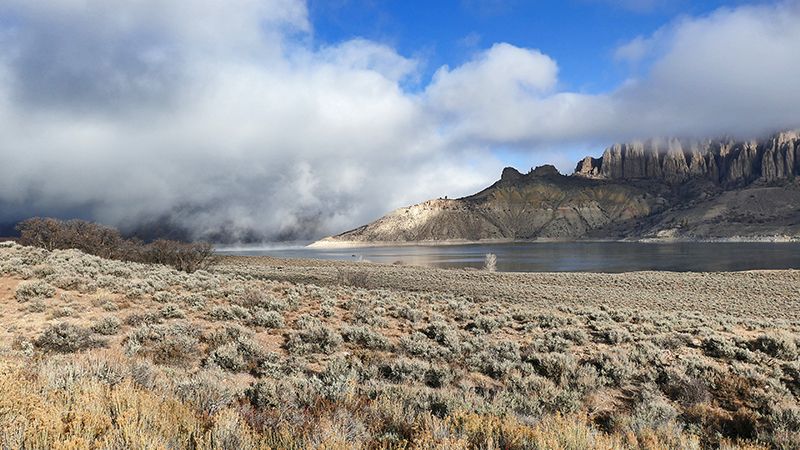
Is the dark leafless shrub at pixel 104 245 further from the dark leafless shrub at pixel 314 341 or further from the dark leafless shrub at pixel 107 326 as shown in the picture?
the dark leafless shrub at pixel 314 341

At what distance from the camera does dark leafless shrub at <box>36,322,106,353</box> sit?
6.45 metres

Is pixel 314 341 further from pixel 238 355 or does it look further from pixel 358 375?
pixel 358 375

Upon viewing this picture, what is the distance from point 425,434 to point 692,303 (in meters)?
23.8

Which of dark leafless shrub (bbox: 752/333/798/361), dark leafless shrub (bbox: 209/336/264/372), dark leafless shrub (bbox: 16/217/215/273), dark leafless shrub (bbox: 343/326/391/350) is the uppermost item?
dark leafless shrub (bbox: 16/217/215/273)

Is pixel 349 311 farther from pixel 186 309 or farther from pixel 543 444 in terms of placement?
pixel 543 444

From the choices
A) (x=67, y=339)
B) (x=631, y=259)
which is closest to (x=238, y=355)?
(x=67, y=339)

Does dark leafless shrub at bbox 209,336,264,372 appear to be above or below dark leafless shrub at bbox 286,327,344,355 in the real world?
above

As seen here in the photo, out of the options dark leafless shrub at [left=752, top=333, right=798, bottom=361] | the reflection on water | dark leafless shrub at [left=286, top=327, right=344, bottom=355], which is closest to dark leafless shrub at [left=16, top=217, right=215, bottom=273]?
dark leafless shrub at [left=286, top=327, right=344, bottom=355]

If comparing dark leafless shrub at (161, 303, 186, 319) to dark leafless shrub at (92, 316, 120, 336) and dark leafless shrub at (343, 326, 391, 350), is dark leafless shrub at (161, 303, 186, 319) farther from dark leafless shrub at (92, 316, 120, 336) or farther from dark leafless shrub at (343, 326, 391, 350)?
dark leafless shrub at (343, 326, 391, 350)

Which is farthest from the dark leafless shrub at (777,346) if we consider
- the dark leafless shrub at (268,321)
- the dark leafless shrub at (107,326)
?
the dark leafless shrub at (107,326)

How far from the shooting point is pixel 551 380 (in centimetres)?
632

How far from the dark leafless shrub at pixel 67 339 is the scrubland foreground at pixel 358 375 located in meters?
0.03

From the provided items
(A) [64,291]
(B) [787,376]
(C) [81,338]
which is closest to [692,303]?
(B) [787,376]

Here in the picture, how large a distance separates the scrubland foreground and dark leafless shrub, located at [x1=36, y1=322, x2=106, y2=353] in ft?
0.11
